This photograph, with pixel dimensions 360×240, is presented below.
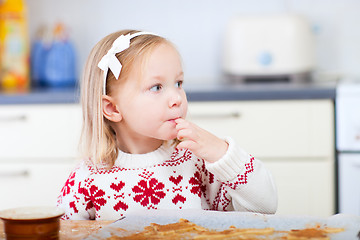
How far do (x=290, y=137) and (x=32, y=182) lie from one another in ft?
3.28

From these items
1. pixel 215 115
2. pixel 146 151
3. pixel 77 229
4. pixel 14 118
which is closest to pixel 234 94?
pixel 215 115

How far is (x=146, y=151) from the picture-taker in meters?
1.22

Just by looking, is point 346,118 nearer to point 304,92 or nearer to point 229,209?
point 304,92

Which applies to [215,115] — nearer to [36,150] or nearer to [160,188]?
[36,150]

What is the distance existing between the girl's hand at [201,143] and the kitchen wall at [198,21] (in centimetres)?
186

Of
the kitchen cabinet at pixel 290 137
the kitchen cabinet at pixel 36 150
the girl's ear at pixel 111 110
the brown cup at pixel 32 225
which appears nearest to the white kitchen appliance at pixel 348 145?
the kitchen cabinet at pixel 290 137

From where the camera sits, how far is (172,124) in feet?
3.62

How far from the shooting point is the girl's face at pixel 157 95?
110 centimetres

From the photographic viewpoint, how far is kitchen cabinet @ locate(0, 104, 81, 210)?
7.88ft

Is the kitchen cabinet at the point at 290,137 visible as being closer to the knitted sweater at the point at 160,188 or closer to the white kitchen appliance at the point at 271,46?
the white kitchen appliance at the point at 271,46

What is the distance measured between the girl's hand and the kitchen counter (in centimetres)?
125

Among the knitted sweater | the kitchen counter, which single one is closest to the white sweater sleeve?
the knitted sweater

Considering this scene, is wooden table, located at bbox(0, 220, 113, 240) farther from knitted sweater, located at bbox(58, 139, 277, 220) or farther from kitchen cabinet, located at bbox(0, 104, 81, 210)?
kitchen cabinet, located at bbox(0, 104, 81, 210)

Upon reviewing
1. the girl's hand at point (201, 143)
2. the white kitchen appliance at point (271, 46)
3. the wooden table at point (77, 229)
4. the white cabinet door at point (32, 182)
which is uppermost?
the white kitchen appliance at point (271, 46)
